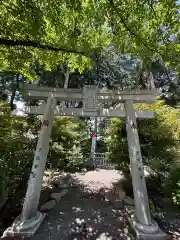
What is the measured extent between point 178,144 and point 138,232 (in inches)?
136

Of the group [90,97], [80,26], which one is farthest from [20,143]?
[80,26]

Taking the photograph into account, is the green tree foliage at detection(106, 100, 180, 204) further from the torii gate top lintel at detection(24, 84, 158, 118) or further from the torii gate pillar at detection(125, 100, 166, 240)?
the torii gate pillar at detection(125, 100, 166, 240)

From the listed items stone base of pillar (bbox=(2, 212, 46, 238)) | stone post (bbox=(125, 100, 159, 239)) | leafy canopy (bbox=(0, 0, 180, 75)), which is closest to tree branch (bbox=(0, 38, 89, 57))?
leafy canopy (bbox=(0, 0, 180, 75))

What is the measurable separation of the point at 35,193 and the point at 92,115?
7.84 ft

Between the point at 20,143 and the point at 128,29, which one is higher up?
the point at 128,29

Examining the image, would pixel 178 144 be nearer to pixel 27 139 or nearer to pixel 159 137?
pixel 159 137

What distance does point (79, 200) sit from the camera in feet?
17.6

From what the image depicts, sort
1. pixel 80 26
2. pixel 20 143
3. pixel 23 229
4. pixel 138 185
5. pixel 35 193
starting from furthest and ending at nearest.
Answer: pixel 20 143 < pixel 80 26 < pixel 138 185 < pixel 35 193 < pixel 23 229

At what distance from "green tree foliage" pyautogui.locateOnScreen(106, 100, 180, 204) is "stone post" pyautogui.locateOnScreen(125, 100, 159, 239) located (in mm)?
1322

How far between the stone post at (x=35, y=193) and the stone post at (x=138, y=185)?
85.2 inches

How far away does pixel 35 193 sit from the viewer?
13.1ft

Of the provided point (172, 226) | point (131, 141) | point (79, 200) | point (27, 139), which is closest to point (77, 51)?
point (131, 141)

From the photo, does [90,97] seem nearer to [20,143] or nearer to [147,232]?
[20,143]

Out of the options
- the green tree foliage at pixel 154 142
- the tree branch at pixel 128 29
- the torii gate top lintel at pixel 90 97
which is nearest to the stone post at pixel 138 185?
Answer: the torii gate top lintel at pixel 90 97
